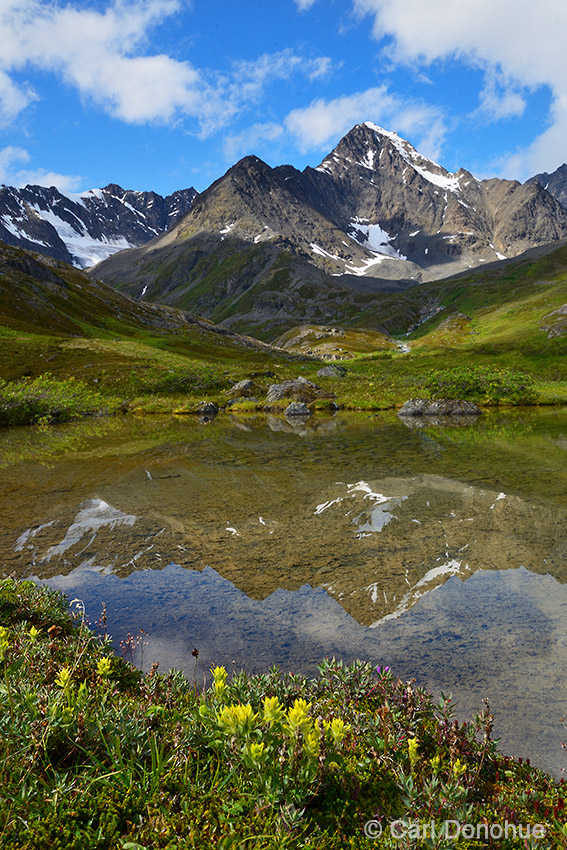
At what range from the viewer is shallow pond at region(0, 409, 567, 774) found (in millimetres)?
6520

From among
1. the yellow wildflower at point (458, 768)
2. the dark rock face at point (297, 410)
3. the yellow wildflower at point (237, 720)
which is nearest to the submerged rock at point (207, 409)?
the dark rock face at point (297, 410)

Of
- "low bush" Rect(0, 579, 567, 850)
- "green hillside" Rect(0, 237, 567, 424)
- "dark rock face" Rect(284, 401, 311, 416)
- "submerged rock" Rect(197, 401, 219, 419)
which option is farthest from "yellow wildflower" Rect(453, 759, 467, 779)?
"green hillside" Rect(0, 237, 567, 424)

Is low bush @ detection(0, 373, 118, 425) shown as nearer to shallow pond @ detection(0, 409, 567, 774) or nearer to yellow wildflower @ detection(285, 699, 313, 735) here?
shallow pond @ detection(0, 409, 567, 774)

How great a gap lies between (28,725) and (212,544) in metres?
7.94

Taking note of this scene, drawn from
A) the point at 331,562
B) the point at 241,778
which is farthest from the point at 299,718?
the point at 331,562

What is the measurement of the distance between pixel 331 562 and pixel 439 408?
43050 mm

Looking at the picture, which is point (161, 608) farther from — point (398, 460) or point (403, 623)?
point (398, 460)

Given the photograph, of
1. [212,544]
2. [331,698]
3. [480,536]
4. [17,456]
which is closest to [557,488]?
[480,536]

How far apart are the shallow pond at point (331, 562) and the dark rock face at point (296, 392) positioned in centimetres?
3727

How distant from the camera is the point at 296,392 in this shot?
6031cm

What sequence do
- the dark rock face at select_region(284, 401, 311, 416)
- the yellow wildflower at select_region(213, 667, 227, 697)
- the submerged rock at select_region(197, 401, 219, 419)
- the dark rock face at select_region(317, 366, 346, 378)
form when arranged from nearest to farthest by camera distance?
the yellow wildflower at select_region(213, 667, 227, 697), the dark rock face at select_region(284, 401, 311, 416), the submerged rock at select_region(197, 401, 219, 419), the dark rock face at select_region(317, 366, 346, 378)

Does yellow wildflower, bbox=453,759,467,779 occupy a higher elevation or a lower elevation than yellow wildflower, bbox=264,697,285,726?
lower

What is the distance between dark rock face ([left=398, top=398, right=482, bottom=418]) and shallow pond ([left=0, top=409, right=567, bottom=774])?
87.4ft

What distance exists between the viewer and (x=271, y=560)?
10336 mm
